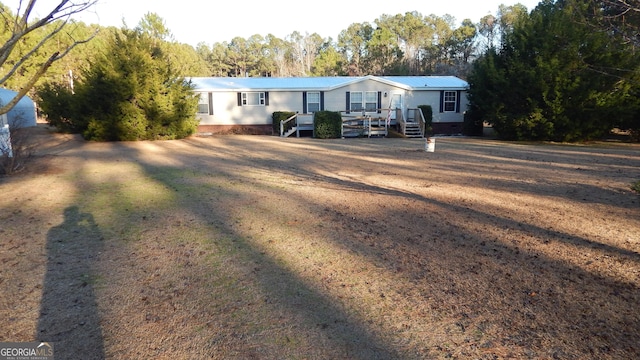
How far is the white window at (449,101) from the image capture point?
25141 mm

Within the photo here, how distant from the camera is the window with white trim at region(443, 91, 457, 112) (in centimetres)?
2514

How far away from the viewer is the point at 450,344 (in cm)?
298

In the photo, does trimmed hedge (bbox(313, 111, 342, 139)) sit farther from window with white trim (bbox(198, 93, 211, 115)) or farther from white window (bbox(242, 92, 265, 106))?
window with white trim (bbox(198, 93, 211, 115))

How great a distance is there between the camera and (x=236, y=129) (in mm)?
24359

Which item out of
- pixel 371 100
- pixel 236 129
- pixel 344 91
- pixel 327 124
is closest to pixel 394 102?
pixel 371 100

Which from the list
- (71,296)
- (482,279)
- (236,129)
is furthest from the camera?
(236,129)

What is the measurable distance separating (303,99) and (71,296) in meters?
21.5

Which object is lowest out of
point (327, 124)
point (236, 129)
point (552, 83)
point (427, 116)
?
point (236, 129)

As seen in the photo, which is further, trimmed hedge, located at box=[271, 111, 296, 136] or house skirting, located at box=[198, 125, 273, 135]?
house skirting, located at box=[198, 125, 273, 135]

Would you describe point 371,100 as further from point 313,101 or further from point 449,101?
point 449,101

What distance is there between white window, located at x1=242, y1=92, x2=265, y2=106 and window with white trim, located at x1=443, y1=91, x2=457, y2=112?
35.2 feet

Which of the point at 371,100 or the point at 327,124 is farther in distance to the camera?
the point at 371,100

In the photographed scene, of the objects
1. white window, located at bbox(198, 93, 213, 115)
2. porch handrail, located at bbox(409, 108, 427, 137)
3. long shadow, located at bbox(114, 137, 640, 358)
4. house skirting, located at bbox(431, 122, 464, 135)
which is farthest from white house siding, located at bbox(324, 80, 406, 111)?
long shadow, located at bbox(114, 137, 640, 358)
